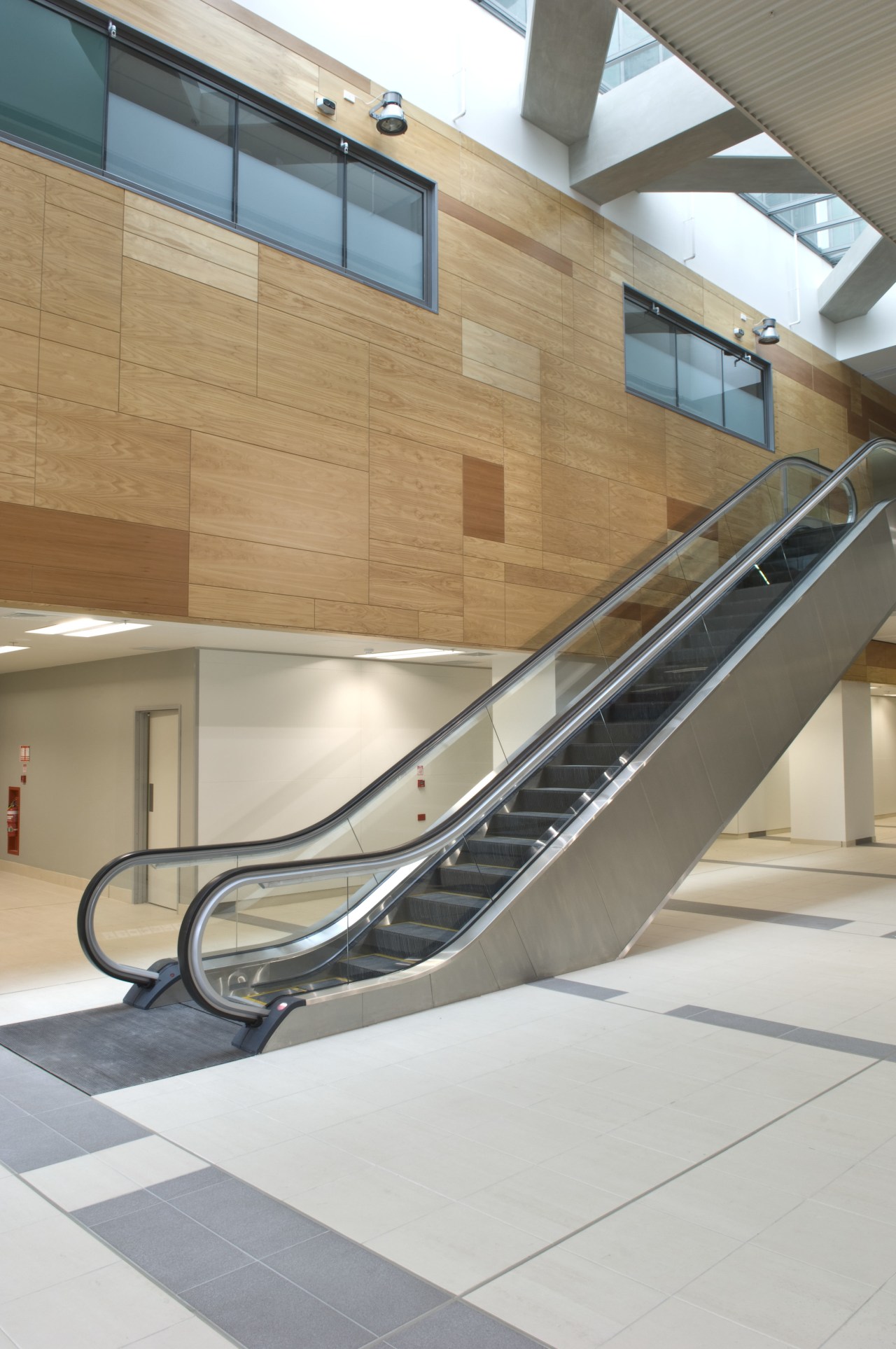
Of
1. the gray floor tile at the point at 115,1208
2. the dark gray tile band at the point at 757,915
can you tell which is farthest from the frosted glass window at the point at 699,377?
the gray floor tile at the point at 115,1208

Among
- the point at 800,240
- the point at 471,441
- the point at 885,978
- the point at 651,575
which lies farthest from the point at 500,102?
the point at 885,978

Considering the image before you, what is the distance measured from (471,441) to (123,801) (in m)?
5.00

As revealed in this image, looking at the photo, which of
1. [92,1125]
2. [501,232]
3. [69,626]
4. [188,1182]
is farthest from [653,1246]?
[501,232]

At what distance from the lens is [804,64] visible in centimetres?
719

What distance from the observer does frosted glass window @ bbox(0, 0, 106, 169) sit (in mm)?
6602

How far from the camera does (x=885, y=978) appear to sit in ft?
20.6

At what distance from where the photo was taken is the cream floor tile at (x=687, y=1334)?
2.46 meters

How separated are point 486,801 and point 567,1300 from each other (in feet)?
12.5

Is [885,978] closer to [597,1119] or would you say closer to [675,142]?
[597,1119]

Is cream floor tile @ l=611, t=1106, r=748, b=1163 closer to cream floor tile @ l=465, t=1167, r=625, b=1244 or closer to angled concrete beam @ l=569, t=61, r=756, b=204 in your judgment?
cream floor tile @ l=465, t=1167, r=625, b=1244

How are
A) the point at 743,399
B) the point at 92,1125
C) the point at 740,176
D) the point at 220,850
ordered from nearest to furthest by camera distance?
the point at 92,1125 → the point at 220,850 → the point at 740,176 → the point at 743,399

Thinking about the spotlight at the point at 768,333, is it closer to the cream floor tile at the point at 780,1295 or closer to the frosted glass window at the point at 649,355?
the frosted glass window at the point at 649,355

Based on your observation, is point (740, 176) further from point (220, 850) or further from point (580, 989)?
point (220, 850)

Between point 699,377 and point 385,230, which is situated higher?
point 699,377
